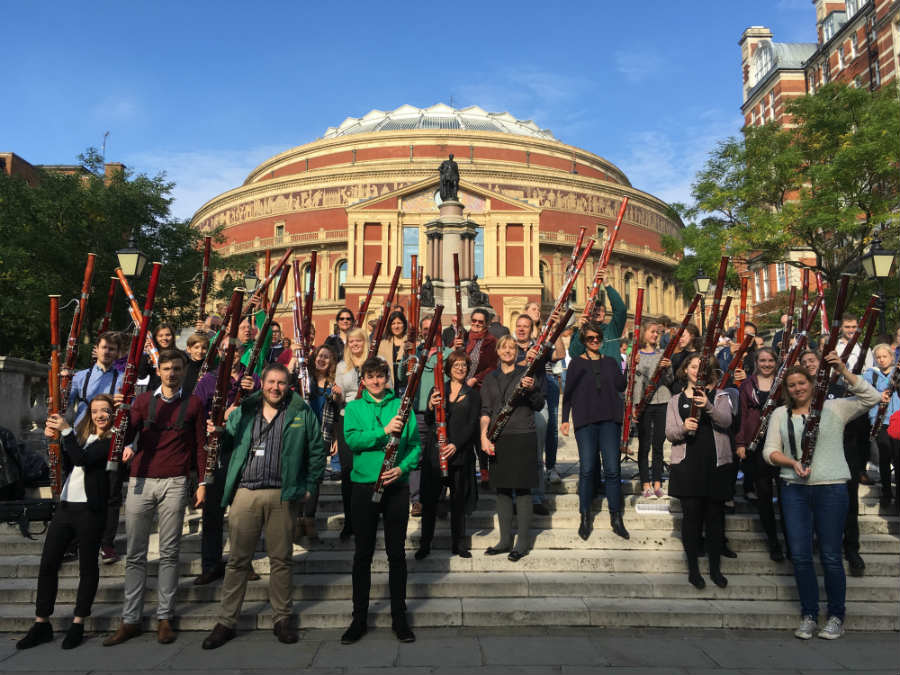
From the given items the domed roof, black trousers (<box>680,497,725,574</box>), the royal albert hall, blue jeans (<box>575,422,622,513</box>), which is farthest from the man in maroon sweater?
the domed roof

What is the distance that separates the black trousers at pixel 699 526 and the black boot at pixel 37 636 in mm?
5382

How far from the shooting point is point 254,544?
531 centimetres

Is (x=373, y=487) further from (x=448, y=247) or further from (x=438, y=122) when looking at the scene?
(x=438, y=122)

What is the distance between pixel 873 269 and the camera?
11.5m

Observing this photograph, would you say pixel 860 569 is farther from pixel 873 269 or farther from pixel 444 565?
pixel 873 269

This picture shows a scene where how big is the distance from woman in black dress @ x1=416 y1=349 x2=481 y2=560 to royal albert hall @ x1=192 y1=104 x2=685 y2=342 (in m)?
43.8

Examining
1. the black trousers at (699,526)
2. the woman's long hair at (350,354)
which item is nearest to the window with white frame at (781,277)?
the black trousers at (699,526)

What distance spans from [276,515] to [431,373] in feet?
8.98

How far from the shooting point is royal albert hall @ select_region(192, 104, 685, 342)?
189 ft

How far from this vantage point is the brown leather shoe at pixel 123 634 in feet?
17.0

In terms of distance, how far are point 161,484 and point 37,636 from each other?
4.70ft

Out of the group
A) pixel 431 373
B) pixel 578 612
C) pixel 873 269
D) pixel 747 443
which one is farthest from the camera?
pixel 873 269

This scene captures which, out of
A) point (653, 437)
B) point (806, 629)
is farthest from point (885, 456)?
point (806, 629)

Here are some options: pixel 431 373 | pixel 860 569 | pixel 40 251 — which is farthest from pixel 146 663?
pixel 40 251
